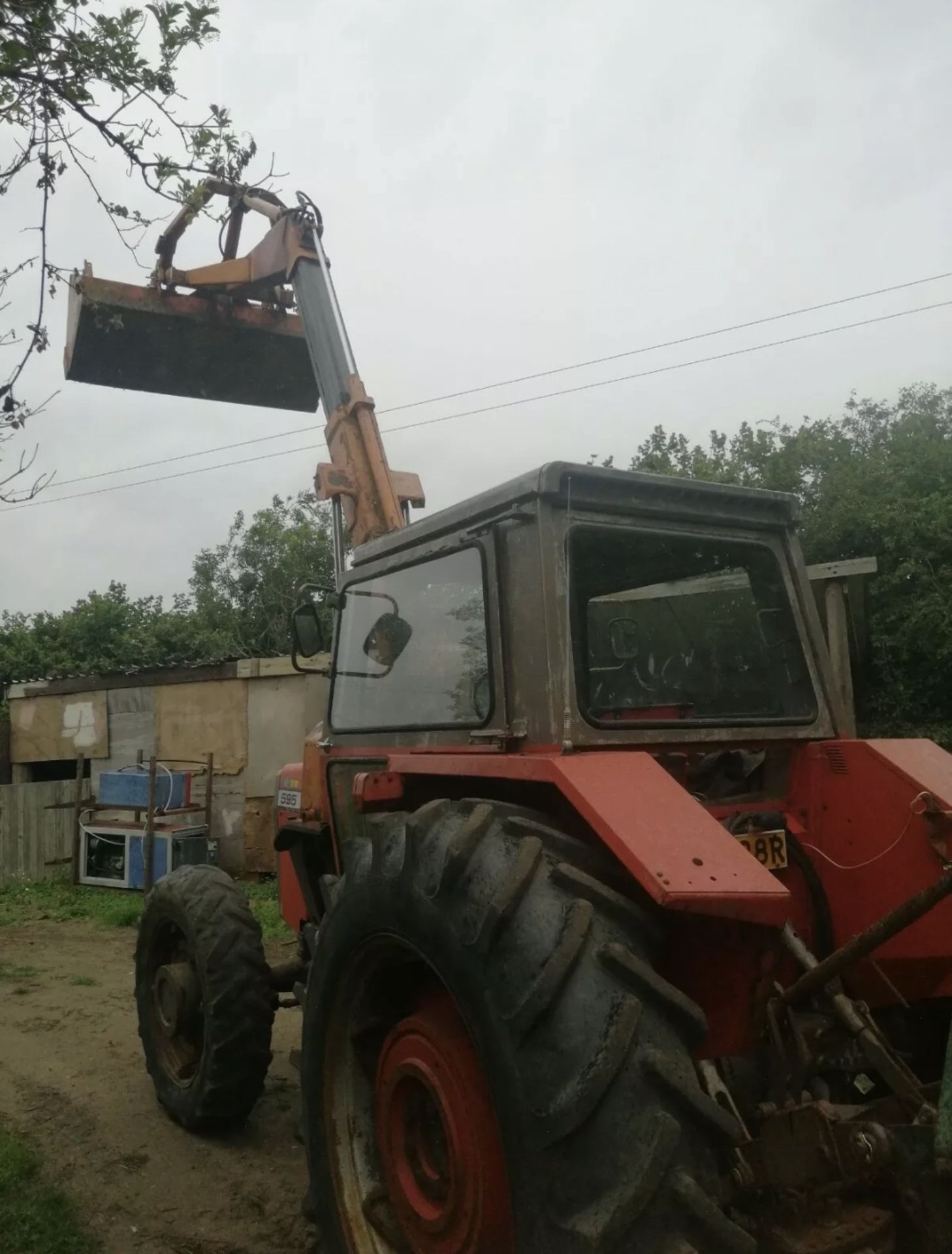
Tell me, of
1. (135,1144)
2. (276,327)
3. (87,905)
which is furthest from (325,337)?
(87,905)

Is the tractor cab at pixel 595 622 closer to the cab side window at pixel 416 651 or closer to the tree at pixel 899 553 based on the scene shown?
the cab side window at pixel 416 651

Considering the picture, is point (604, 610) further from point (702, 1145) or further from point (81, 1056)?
point (81, 1056)

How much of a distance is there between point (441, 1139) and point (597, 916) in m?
0.92

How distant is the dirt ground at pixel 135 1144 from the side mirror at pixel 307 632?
1937mm

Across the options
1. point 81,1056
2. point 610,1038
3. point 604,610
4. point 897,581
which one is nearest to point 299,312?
point 604,610

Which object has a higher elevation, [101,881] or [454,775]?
[454,775]

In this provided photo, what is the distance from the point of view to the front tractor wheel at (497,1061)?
6.18 ft

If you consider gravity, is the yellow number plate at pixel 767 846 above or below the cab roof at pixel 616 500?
below

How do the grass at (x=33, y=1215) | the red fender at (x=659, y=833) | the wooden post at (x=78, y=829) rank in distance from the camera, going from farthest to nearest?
1. the wooden post at (x=78, y=829)
2. the grass at (x=33, y=1215)
3. the red fender at (x=659, y=833)

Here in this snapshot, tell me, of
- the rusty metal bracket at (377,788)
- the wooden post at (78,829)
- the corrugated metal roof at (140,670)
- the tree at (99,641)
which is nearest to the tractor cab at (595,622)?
the rusty metal bracket at (377,788)

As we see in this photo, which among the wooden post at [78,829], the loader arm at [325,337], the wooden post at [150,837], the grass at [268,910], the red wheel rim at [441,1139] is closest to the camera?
the red wheel rim at [441,1139]

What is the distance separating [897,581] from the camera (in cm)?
1120

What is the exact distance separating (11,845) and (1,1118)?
8.39 metres

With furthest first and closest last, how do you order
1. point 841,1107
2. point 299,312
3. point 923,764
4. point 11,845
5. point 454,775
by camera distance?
point 11,845 < point 299,312 < point 923,764 < point 454,775 < point 841,1107
